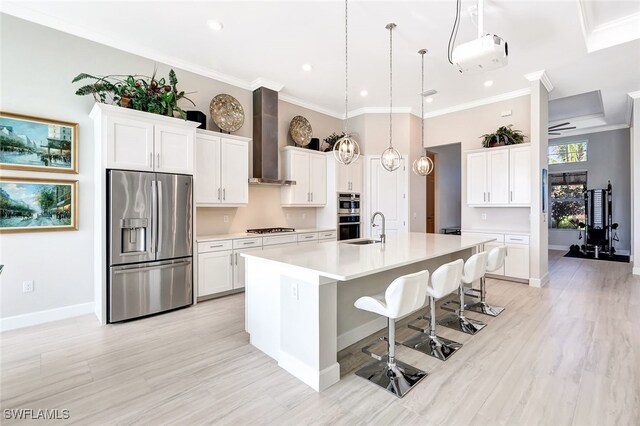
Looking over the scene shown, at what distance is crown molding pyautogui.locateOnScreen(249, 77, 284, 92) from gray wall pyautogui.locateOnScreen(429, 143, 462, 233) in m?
4.93

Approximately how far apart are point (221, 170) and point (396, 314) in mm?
3381

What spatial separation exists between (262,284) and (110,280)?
1946 mm

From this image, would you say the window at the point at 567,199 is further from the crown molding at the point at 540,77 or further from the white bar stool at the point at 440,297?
the white bar stool at the point at 440,297

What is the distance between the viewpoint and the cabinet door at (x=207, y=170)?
4.30m

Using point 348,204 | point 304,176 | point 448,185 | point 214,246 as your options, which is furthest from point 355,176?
point 448,185

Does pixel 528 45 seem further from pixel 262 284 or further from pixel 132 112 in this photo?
pixel 132 112

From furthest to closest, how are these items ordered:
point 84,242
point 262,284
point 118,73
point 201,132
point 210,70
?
point 210,70
point 201,132
point 118,73
point 84,242
point 262,284

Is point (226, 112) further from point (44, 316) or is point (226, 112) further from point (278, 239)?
point (44, 316)

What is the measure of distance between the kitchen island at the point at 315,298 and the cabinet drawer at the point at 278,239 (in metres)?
1.63

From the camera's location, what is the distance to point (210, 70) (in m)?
4.68

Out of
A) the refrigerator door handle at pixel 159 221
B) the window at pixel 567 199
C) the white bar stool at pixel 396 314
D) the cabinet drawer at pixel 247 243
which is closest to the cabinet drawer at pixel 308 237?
the cabinet drawer at pixel 247 243

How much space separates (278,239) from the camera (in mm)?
4957

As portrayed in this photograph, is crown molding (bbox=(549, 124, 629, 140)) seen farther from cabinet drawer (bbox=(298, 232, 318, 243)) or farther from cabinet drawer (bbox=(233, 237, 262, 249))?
cabinet drawer (bbox=(233, 237, 262, 249))

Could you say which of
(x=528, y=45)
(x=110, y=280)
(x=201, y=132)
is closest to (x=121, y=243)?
(x=110, y=280)
